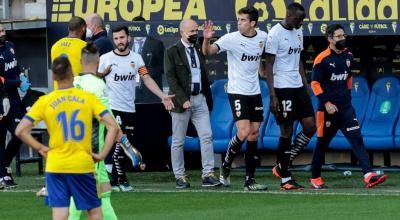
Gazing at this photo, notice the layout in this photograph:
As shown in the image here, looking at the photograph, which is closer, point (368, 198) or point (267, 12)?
point (368, 198)

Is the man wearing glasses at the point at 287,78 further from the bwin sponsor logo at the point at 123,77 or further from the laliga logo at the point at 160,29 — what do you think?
the laliga logo at the point at 160,29

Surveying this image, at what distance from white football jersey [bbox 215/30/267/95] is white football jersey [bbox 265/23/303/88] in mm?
136

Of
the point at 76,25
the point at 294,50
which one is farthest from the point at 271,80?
the point at 76,25

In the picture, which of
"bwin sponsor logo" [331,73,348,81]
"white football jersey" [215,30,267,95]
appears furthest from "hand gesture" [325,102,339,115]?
"white football jersey" [215,30,267,95]

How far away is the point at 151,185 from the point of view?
1552 cm

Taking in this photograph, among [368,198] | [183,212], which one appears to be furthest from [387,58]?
[183,212]

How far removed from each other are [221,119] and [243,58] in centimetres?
356

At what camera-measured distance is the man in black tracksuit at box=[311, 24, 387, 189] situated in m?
14.1

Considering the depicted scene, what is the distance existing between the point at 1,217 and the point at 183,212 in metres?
1.80

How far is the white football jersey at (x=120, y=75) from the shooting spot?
14.4 metres

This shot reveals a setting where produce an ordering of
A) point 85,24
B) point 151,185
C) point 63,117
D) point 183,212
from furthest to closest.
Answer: point 151,185, point 85,24, point 183,212, point 63,117

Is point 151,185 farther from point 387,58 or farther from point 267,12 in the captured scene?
point 387,58

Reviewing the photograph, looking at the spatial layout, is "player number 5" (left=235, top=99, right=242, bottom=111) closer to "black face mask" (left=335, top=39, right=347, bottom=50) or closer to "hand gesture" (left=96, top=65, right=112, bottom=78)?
"black face mask" (left=335, top=39, right=347, bottom=50)

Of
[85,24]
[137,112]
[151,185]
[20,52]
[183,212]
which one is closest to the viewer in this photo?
[183,212]
